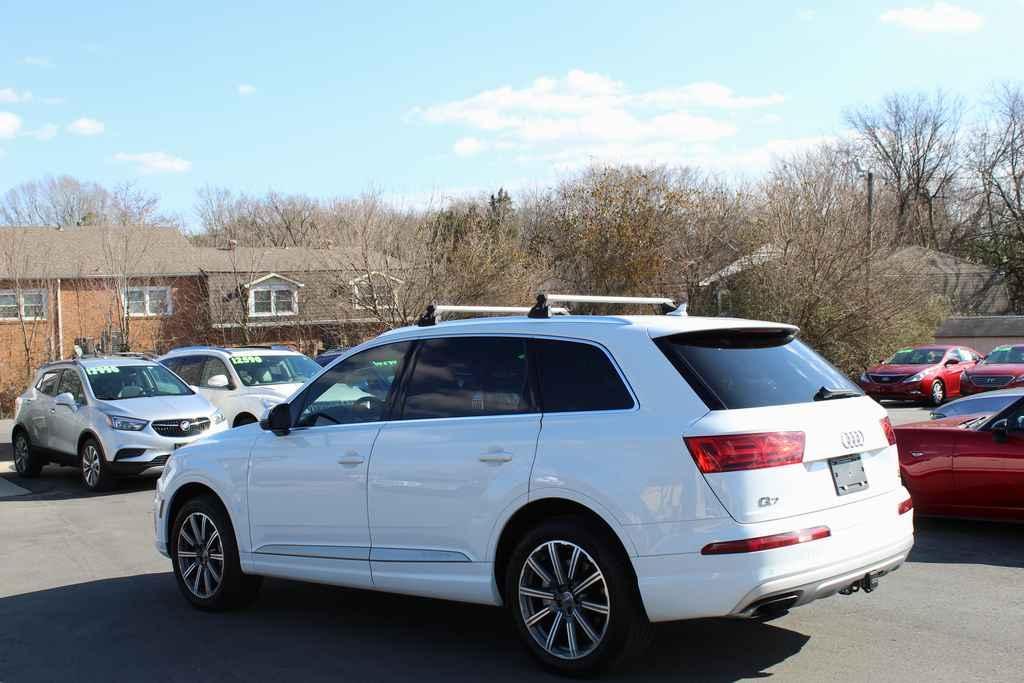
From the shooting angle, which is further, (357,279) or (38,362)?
(38,362)

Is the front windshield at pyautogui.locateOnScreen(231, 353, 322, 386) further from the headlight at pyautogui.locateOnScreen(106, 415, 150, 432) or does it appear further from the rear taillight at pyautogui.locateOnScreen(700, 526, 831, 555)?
the rear taillight at pyautogui.locateOnScreen(700, 526, 831, 555)

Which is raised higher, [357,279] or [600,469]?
[357,279]

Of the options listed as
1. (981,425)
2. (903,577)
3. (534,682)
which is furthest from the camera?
(981,425)

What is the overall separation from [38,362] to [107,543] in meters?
31.7

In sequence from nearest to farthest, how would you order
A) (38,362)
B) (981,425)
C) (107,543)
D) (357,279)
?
(981,425) < (107,543) < (357,279) < (38,362)

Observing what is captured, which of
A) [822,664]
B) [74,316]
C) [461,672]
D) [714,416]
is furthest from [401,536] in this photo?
[74,316]

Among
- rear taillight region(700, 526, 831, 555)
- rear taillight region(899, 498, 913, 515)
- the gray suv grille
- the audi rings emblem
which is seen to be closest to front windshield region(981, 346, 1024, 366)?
the gray suv grille

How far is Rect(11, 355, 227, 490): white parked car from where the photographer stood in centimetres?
1352

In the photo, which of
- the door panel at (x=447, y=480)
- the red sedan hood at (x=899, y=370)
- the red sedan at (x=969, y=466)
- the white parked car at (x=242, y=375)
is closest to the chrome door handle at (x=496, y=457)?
the door panel at (x=447, y=480)

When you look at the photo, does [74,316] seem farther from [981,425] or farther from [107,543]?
[981,425]

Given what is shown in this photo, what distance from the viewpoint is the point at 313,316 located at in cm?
4047

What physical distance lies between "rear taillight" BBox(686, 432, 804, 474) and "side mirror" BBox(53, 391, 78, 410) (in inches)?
465

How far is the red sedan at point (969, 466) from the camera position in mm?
8562

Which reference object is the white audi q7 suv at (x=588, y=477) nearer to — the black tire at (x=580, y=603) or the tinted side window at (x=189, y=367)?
the black tire at (x=580, y=603)
